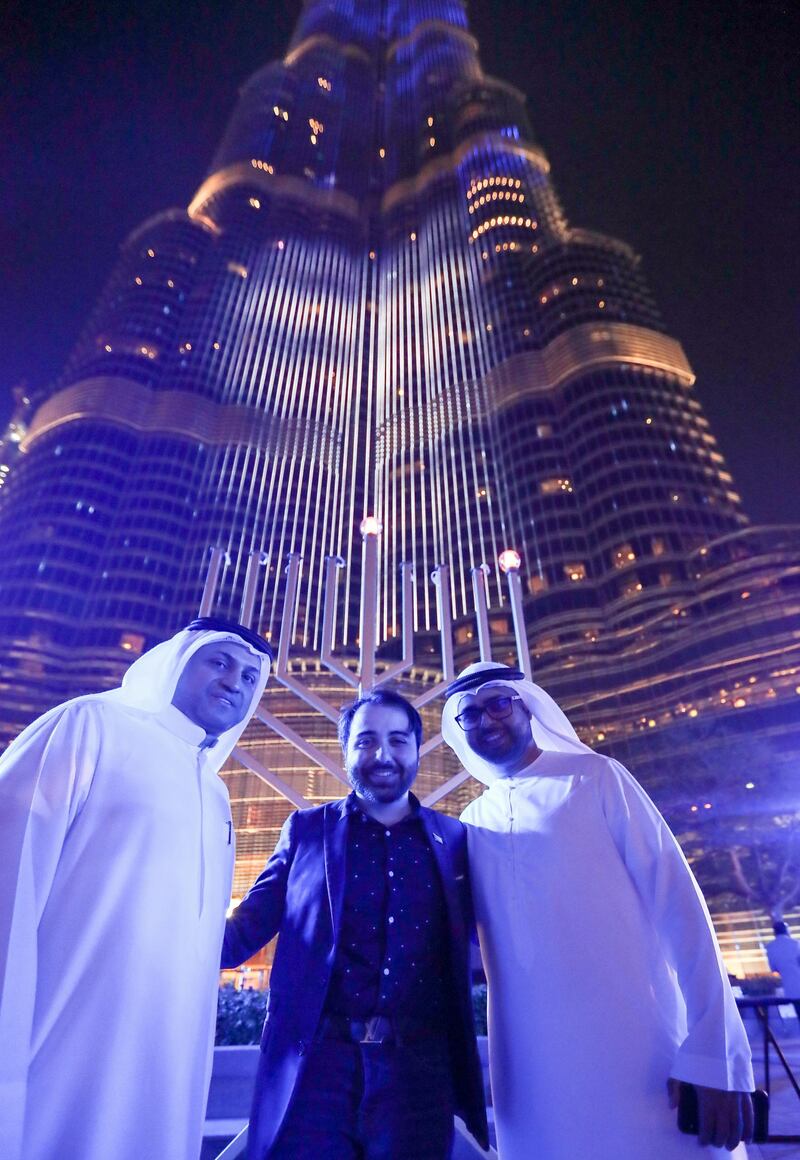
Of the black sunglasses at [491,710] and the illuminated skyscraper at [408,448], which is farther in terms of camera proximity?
the illuminated skyscraper at [408,448]

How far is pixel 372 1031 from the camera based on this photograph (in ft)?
6.20

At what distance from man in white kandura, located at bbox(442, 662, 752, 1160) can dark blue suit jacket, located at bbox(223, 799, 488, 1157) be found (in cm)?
17

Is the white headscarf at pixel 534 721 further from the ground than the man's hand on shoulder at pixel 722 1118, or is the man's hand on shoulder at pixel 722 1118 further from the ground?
the white headscarf at pixel 534 721

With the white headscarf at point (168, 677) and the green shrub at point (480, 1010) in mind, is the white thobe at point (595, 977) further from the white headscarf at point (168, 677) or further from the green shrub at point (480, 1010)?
the green shrub at point (480, 1010)

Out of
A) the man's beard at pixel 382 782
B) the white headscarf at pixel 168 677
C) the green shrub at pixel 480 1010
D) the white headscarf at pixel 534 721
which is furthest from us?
the green shrub at pixel 480 1010

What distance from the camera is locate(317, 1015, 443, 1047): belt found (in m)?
1.88

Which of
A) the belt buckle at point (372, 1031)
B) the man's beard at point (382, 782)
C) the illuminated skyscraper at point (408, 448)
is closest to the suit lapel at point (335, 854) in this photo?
the man's beard at point (382, 782)

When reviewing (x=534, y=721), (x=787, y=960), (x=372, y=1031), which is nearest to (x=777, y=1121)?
(x=534, y=721)

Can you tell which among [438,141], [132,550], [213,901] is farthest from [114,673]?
[438,141]

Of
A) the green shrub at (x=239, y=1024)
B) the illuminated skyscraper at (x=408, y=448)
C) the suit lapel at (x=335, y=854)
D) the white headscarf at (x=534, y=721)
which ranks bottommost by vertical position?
the green shrub at (x=239, y=1024)

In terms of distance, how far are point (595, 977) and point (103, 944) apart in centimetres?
157

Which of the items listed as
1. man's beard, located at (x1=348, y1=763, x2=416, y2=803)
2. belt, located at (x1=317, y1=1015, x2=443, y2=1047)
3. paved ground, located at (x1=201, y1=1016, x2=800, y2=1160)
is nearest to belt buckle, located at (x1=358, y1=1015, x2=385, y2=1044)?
belt, located at (x1=317, y1=1015, x2=443, y2=1047)

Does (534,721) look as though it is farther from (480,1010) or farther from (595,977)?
(480,1010)

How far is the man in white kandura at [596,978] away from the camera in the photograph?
1.85 metres
